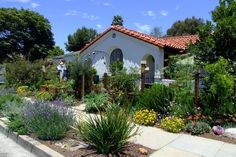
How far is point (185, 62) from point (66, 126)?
683cm

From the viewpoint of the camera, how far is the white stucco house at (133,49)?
2287 centimetres

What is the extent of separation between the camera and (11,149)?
25.0 feet

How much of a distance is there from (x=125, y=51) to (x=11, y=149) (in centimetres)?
1815

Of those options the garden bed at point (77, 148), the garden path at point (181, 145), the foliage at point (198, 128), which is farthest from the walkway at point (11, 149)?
the foliage at point (198, 128)

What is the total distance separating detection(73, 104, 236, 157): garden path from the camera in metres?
7.06

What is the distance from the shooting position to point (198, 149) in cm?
739

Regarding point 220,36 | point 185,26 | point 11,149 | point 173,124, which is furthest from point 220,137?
point 185,26

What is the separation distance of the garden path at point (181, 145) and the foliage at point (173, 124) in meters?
0.20

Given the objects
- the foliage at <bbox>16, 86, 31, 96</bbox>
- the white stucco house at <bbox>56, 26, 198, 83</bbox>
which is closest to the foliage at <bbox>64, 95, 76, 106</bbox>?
the foliage at <bbox>16, 86, 31, 96</bbox>

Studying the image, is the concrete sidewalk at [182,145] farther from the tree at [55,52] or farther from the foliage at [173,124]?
the tree at [55,52]

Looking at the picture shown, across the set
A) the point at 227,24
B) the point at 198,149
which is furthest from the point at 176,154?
the point at 227,24

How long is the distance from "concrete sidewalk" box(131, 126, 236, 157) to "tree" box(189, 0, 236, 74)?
12.4 feet

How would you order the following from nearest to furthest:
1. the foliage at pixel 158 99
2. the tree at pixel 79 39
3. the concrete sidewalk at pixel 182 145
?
the concrete sidewalk at pixel 182 145 < the foliage at pixel 158 99 < the tree at pixel 79 39

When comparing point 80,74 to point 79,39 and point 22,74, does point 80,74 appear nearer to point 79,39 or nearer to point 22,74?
point 22,74
